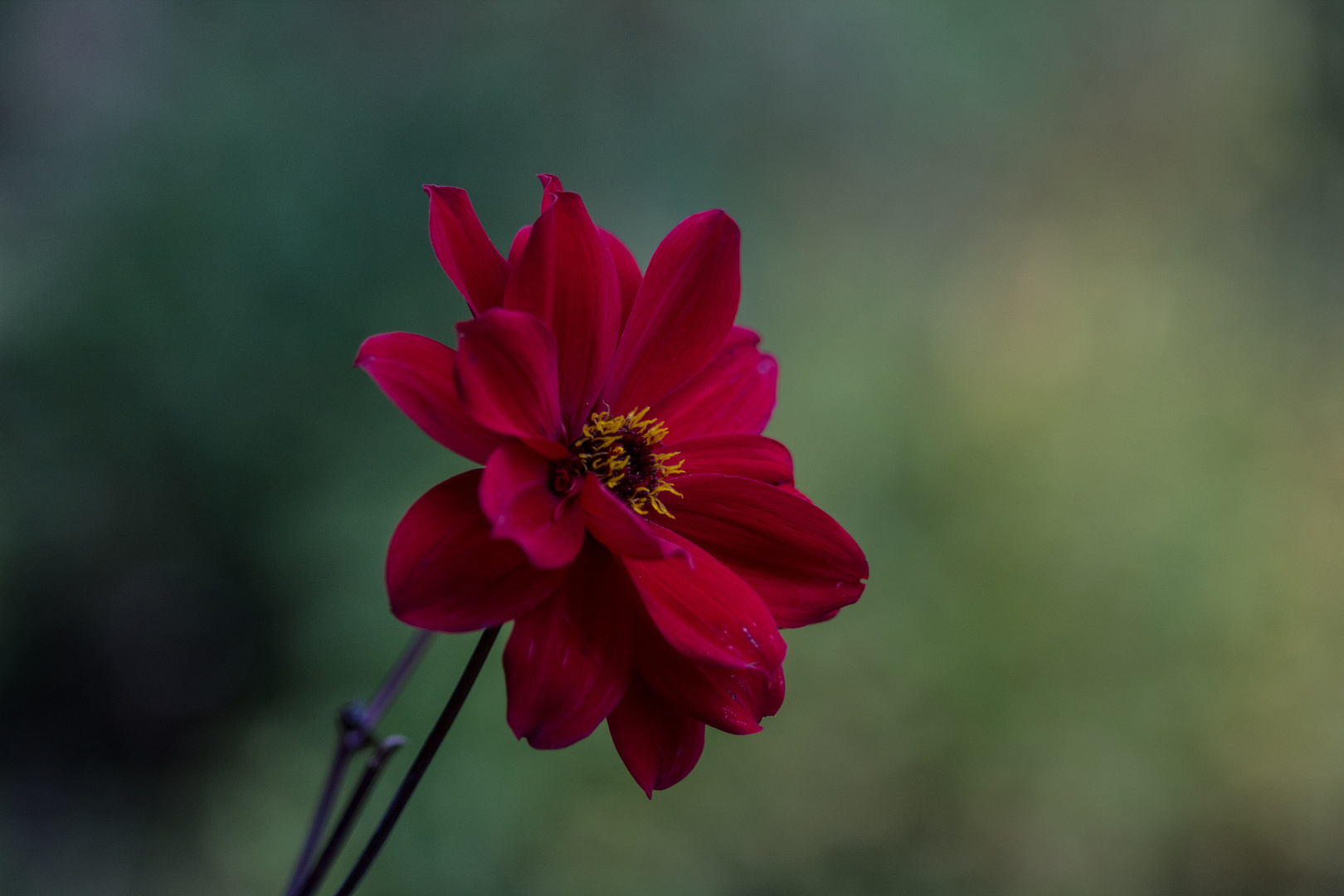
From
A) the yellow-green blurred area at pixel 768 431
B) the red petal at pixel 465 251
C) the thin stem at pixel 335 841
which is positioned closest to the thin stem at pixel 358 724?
the thin stem at pixel 335 841

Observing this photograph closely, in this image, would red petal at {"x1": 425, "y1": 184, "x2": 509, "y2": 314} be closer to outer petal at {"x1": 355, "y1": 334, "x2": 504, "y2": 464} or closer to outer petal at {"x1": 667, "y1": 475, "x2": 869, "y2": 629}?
outer petal at {"x1": 355, "y1": 334, "x2": 504, "y2": 464}

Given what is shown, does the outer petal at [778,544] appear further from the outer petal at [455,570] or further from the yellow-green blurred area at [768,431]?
the yellow-green blurred area at [768,431]

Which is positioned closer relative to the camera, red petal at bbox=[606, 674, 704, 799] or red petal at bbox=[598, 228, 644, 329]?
red petal at bbox=[606, 674, 704, 799]

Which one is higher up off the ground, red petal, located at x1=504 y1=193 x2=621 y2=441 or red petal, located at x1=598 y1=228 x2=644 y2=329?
red petal, located at x1=598 y1=228 x2=644 y2=329

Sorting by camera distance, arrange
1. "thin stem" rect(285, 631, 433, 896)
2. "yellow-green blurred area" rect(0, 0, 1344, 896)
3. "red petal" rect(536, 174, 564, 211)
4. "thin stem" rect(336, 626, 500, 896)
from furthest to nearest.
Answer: "yellow-green blurred area" rect(0, 0, 1344, 896)
"thin stem" rect(285, 631, 433, 896)
"red petal" rect(536, 174, 564, 211)
"thin stem" rect(336, 626, 500, 896)

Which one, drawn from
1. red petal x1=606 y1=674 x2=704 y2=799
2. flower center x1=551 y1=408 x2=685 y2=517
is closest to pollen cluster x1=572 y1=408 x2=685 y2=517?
flower center x1=551 y1=408 x2=685 y2=517

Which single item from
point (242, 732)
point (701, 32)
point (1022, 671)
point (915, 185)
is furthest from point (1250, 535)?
point (242, 732)

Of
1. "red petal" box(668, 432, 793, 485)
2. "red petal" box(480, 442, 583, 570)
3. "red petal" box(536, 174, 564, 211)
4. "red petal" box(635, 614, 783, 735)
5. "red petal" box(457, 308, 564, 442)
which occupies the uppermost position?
"red petal" box(536, 174, 564, 211)

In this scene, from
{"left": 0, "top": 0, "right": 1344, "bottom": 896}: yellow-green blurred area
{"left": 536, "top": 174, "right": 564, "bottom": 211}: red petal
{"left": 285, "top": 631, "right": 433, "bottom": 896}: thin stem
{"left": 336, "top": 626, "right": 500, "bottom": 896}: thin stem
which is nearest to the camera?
{"left": 336, "top": 626, "right": 500, "bottom": 896}: thin stem
